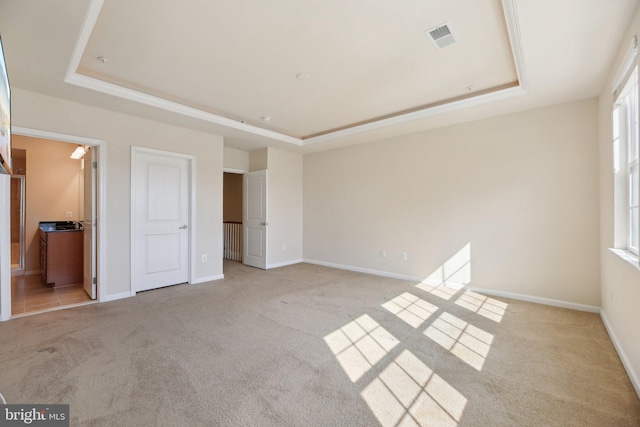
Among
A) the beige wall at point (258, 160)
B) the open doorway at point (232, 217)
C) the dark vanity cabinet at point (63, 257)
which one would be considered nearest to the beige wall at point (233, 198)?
the open doorway at point (232, 217)

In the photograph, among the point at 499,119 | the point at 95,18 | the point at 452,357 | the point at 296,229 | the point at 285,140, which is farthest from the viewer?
the point at 296,229

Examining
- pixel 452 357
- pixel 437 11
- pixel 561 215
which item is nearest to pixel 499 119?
pixel 561 215

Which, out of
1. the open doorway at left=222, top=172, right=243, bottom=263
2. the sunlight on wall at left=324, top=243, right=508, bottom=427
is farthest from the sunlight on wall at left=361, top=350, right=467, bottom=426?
the open doorway at left=222, top=172, right=243, bottom=263

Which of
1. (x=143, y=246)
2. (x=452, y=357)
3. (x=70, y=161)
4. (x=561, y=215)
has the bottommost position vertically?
(x=452, y=357)

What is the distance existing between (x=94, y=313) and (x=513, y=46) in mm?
5035

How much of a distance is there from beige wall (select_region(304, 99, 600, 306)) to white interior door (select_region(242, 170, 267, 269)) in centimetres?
161

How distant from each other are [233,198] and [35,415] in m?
6.49

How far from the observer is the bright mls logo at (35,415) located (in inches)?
62.3

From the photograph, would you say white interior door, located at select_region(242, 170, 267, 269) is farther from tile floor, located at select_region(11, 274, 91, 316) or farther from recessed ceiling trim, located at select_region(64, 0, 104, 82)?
recessed ceiling trim, located at select_region(64, 0, 104, 82)

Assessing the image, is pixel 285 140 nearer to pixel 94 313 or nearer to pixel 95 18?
pixel 95 18

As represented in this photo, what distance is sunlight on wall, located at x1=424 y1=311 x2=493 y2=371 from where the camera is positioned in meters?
2.35

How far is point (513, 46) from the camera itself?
2.38m

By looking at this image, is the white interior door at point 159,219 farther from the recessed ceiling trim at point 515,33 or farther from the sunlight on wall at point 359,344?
the recessed ceiling trim at point 515,33

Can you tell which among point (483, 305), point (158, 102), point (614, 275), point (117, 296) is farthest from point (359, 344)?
point (158, 102)
